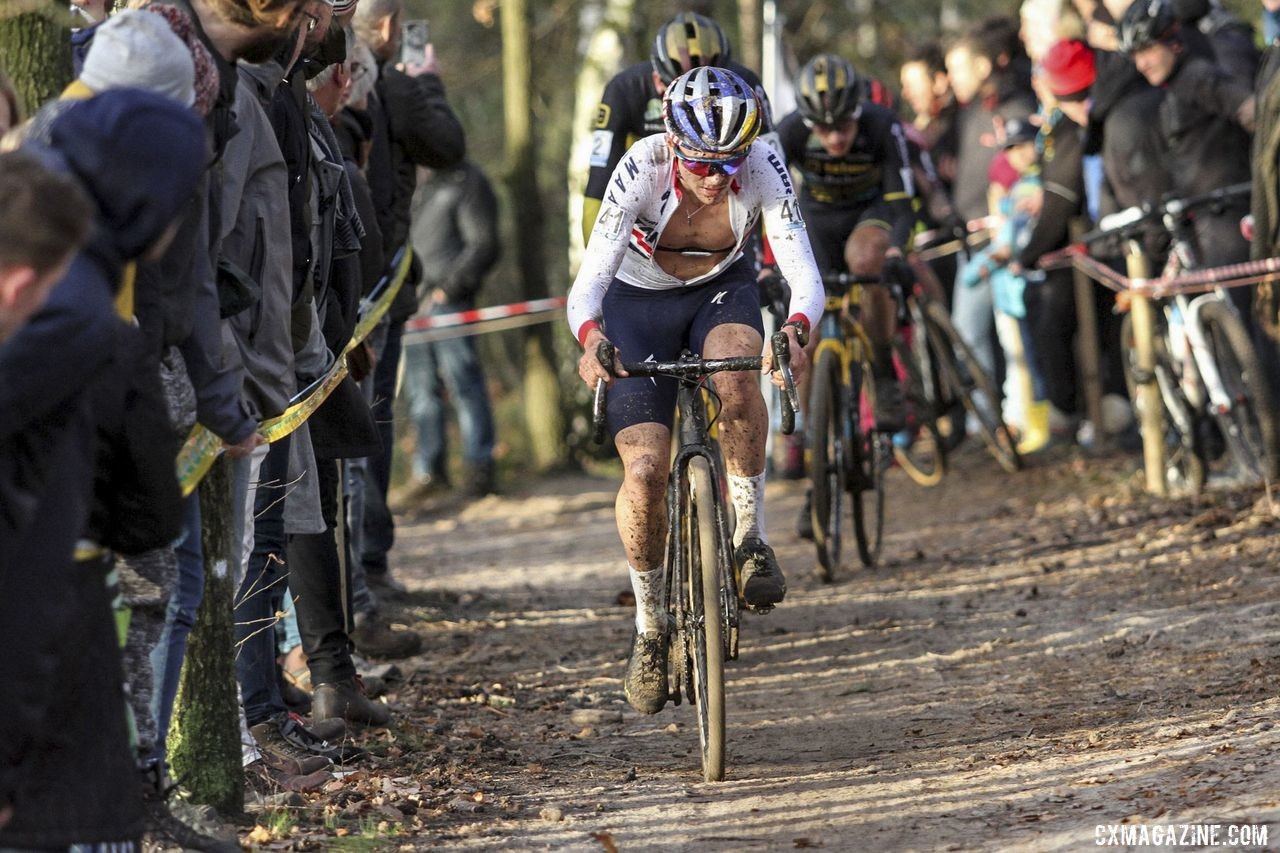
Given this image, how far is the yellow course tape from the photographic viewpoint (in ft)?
14.3

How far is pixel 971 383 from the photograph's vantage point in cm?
1152

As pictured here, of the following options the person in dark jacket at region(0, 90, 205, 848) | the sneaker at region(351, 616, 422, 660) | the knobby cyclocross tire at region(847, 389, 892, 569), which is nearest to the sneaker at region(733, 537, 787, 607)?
the sneaker at region(351, 616, 422, 660)

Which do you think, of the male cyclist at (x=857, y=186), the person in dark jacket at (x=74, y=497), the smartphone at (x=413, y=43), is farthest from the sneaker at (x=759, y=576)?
the male cyclist at (x=857, y=186)

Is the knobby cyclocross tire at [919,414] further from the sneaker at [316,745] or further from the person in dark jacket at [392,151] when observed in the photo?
the sneaker at [316,745]

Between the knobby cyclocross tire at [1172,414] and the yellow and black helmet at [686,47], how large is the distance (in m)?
3.40

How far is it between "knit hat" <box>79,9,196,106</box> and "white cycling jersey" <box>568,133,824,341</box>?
2.17 metres

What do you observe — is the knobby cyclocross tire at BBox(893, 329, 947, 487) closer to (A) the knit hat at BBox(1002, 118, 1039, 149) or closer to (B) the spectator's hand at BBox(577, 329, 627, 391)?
(A) the knit hat at BBox(1002, 118, 1039, 149)

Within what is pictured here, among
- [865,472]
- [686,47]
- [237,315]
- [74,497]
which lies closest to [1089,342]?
[865,472]

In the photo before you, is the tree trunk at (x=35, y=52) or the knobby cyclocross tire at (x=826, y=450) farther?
the knobby cyclocross tire at (x=826, y=450)

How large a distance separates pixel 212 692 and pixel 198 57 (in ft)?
5.78

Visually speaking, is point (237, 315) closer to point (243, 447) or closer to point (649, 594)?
point (243, 447)

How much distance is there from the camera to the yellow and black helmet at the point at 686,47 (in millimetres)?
8211

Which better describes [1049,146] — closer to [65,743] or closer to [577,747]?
[577,747]

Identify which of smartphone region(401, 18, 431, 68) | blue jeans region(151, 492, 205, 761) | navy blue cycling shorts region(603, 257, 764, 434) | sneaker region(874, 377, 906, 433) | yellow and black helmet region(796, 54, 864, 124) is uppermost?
smartphone region(401, 18, 431, 68)
